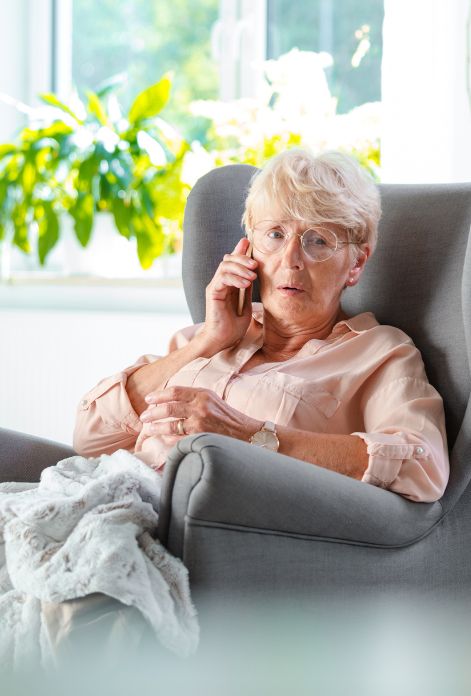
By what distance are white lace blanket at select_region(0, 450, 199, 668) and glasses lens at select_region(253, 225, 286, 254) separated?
0.59 meters

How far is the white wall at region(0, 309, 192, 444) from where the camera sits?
2930mm

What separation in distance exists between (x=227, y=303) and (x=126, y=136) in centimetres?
155

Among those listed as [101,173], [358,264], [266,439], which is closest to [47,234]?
[101,173]

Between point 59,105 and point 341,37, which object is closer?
point 341,37

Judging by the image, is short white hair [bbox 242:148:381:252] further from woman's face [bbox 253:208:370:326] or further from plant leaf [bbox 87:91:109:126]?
plant leaf [bbox 87:91:109:126]

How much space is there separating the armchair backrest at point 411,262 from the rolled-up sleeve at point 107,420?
0.28m

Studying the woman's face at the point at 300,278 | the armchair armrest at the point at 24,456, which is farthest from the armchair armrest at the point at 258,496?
the armchair armrest at the point at 24,456

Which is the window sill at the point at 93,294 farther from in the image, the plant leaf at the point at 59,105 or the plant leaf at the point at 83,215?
the plant leaf at the point at 59,105

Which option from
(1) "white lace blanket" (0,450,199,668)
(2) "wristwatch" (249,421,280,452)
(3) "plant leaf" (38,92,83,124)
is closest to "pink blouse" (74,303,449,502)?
(2) "wristwatch" (249,421,280,452)

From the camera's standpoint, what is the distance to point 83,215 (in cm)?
320

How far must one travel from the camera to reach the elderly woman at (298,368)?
1.49 meters

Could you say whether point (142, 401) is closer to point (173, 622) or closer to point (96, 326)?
point (173, 622)

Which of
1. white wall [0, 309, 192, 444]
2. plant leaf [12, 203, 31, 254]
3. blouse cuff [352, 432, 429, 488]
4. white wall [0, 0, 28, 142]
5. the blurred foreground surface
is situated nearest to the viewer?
the blurred foreground surface

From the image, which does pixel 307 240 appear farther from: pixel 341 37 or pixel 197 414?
pixel 341 37
